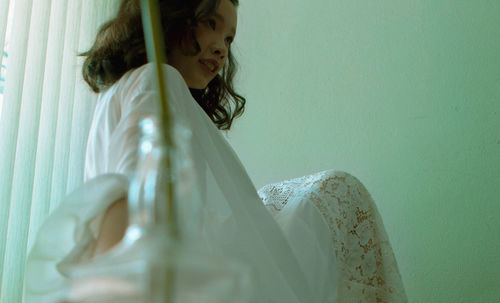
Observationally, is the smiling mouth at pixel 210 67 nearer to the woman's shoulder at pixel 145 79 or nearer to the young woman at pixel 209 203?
the young woman at pixel 209 203

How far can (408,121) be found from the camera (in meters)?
1.39

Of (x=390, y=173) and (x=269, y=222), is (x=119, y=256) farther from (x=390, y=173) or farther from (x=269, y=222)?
(x=390, y=173)

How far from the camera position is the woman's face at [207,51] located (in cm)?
109

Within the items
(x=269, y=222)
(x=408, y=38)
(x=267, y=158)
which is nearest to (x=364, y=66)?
(x=408, y=38)

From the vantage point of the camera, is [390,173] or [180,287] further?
[390,173]

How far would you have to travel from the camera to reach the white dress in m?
0.29

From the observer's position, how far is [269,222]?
2.13 feet

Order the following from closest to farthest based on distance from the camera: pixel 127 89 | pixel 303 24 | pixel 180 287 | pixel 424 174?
pixel 180 287 → pixel 127 89 → pixel 424 174 → pixel 303 24

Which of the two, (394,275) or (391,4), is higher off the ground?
(391,4)

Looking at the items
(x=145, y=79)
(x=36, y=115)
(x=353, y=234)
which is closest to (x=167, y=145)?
(x=145, y=79)

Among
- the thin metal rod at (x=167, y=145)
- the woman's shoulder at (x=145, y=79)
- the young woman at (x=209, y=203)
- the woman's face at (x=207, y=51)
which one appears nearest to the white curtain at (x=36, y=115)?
the young woman at (x=209, y=203)

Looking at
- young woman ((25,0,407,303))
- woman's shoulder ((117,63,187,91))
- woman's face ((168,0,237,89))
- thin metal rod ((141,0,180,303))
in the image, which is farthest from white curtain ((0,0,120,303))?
thin metal rod ((141,0,180,303))

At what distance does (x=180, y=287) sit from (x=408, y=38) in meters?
1.44

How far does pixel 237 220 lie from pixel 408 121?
3.17ft
